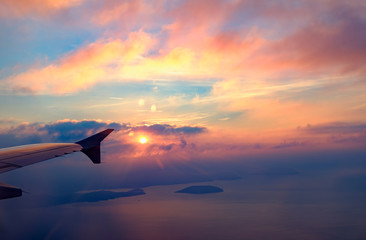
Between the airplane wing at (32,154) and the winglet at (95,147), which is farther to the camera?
the winglet at (95,147)

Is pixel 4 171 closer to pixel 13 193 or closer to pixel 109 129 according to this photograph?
pixel 13 193

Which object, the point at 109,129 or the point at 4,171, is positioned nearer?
the point at 4,171

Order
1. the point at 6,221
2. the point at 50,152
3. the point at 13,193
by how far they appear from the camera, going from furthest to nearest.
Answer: the point at 50,152 < the point at 6,221 < the point at 13,193

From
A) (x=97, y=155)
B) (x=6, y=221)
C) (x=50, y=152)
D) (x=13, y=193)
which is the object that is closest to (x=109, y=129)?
(x=97, y=155)

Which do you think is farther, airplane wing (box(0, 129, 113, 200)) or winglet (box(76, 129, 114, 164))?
winglet (box(76, 129, 114, 164))

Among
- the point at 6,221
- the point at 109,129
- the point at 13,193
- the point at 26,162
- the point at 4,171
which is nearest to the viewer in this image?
the point at 13,193

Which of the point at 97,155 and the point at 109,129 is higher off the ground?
the point at 109,129

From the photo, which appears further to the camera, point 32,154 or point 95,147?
point 95,147

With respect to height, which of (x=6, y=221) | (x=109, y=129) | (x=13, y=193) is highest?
(x=109, y=129)
